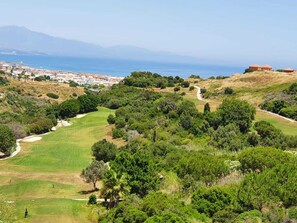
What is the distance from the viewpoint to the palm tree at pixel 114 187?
32.7m

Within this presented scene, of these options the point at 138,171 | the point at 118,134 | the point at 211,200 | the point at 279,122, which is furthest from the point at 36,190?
the point at 279,122

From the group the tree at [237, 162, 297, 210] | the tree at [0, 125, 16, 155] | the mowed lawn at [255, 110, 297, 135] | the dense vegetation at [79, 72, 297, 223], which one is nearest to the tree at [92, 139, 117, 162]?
the dense vegetation at [79, 72, 297, 223]

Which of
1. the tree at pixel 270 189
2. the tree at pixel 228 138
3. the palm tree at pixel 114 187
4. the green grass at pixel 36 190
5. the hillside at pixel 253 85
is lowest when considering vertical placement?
the green grass at pixel 36 190

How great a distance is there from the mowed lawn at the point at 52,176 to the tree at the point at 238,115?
18941mm

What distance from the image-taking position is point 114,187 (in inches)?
1277

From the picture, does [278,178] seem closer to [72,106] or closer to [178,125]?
[178,125]

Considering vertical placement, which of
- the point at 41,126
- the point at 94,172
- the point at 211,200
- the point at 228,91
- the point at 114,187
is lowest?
the point at 41,126

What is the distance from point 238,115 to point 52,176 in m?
25.6

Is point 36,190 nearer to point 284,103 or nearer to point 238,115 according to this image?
point 238,115

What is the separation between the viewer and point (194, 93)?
301 feet

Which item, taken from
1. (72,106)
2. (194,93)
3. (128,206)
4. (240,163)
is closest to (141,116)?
(72,106)

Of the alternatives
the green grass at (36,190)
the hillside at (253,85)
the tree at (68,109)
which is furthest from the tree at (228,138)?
the tree at (68,109)

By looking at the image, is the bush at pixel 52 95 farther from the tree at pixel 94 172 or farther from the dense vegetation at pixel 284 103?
the tree at pixel 94 172

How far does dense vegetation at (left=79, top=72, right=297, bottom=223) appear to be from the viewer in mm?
26141
